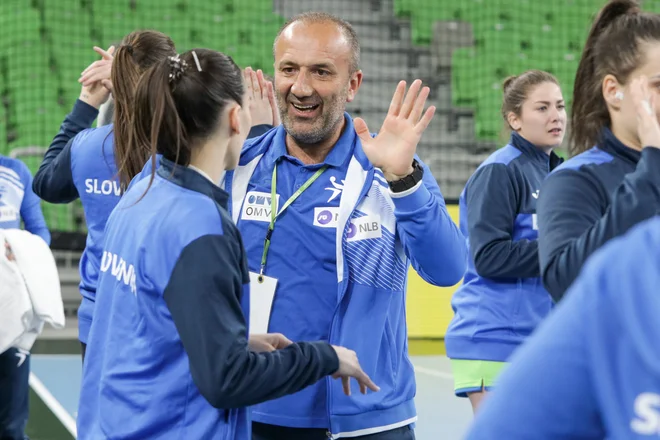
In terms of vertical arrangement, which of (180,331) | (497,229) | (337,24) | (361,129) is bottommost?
(497,229)

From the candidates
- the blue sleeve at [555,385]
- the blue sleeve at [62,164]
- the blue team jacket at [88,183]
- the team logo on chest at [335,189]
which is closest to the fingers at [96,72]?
the blue sleeve at [62,164]

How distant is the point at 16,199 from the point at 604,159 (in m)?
3.79

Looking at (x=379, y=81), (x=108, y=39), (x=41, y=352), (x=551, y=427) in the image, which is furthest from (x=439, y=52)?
(x=551, y=427)

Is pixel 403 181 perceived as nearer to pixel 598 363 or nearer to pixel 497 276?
pixel 497 276

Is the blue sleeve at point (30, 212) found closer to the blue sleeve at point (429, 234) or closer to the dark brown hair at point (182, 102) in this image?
the blue sleeve at point (429, 234)

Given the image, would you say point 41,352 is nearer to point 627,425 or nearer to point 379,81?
point 379,81

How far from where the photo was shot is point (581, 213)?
1.82 meters

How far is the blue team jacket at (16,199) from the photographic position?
4934 mm

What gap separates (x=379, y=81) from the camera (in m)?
11.5

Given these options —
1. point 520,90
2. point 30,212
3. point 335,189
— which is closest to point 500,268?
point 520,90

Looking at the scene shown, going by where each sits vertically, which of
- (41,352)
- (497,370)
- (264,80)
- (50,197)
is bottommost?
(41,352)

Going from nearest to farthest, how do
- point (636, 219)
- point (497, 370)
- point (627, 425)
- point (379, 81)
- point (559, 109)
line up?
point (627, 425) → point (636, 219) → point (497, 370) → point (559, 109) → point (379, 81)

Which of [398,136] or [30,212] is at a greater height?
[398,136]

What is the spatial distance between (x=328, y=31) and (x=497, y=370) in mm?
1551
